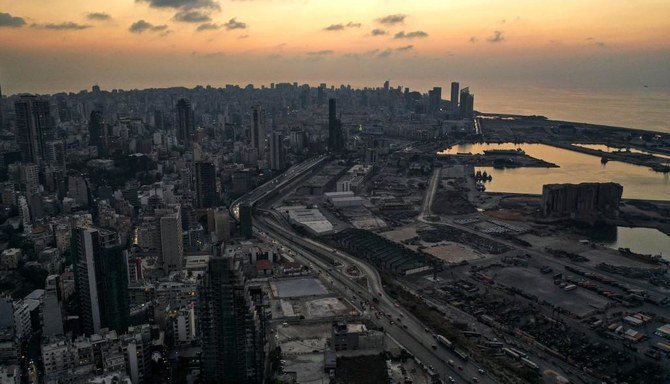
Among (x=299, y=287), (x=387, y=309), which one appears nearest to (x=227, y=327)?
(x=387, y=309)

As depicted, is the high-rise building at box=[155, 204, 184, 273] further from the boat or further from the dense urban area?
the boat

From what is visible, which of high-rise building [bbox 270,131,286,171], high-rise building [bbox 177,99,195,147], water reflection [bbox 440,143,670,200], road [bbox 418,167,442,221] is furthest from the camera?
high-rise building [bbox 177,99,195,147]

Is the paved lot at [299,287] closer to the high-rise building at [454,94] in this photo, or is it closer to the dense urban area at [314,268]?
the dense urban area at [314,268]

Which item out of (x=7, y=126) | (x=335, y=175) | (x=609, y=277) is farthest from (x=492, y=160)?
(x=7, y=126)

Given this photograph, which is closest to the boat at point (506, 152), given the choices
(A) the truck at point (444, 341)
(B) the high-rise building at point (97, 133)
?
(B) the high-rise building at point (97, 133)

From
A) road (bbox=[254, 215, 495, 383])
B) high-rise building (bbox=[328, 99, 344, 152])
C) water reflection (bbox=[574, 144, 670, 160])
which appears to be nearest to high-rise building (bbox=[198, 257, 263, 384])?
road (bbox=[254, 215, 495, 383])

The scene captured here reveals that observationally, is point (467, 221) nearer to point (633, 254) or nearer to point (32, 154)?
point (633, 254)
